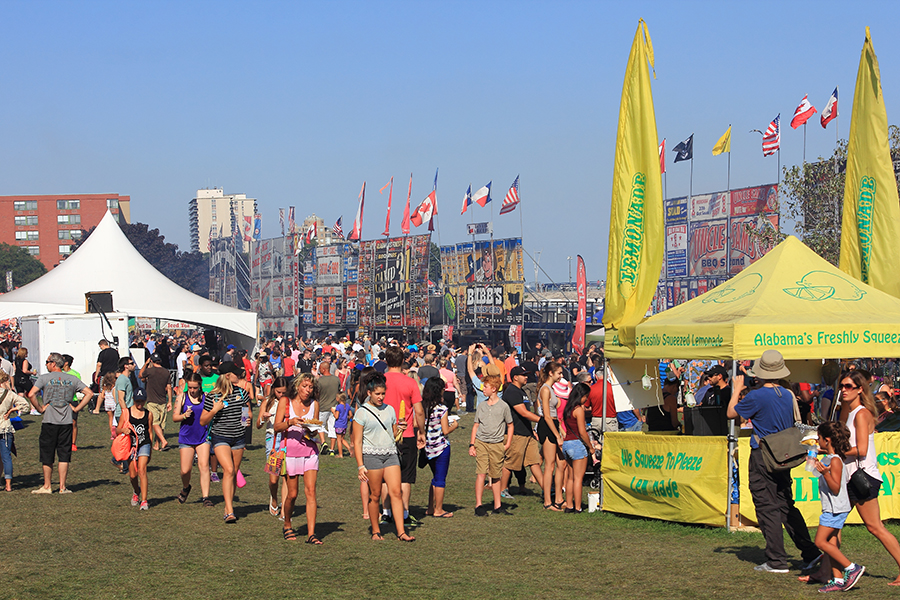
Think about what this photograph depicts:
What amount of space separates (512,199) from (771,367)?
3438 cm

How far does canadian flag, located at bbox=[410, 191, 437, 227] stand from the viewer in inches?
1761

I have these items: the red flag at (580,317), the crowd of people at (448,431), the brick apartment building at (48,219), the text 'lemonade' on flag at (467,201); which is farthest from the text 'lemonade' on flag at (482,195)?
the brick apartment building at (48,219)

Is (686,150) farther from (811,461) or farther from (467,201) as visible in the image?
(811,461)

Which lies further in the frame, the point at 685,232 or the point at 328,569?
the point at 685,232

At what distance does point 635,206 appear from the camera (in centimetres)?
928

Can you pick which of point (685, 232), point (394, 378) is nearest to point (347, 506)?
point (394, 378)

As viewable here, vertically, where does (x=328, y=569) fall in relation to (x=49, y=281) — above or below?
below

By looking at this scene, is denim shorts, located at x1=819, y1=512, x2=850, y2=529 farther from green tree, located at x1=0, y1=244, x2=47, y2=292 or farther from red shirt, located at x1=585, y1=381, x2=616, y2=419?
green tree, located at x1=0, y1=244, x2=47, y2=292

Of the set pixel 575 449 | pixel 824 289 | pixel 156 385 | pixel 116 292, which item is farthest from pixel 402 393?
pixel 116 292

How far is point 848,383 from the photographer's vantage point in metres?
6.81

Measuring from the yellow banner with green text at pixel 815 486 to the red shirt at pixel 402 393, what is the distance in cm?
315

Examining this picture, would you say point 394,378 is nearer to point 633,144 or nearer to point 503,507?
point 503,507

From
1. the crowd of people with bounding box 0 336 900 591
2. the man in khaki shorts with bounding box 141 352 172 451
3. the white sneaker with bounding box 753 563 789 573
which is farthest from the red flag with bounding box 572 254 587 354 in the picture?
the white sneaker with bounding box 753 563 789 573

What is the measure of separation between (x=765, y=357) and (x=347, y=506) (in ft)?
17.3
